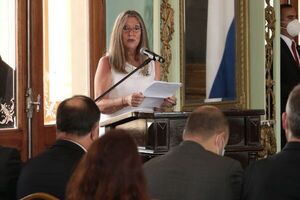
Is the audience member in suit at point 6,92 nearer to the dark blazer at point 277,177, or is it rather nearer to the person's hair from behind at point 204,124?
the person's hair from behind at point 204,124

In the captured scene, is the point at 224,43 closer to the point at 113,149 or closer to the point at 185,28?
the point at 185,28

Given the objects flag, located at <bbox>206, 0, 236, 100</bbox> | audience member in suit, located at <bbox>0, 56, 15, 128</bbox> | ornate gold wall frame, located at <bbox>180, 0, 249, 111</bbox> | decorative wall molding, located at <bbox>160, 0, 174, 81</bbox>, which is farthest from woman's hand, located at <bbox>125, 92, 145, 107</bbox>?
audience member in suit, located at <bbox>0, 56, 15, 128</bbox>

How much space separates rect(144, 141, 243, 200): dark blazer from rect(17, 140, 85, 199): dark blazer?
31 cm

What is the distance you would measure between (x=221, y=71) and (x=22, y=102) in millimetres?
1591

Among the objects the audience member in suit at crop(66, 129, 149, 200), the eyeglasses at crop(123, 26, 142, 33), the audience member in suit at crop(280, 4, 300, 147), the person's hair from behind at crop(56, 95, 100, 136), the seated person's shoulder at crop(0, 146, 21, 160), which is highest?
the eyeglasses at crop(123, 26, 142, 33)

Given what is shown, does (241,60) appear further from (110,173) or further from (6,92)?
(110,173)

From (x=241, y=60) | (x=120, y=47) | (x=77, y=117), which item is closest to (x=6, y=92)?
(x=120, y=47)

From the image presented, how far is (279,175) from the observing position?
2334 millimetres

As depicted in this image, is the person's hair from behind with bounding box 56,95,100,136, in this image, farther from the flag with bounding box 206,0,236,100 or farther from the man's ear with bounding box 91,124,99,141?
the flag with bounding box 206,0,236,100

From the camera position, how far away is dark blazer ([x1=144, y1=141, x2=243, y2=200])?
2396mm

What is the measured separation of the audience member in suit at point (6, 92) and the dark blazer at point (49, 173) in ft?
9.23

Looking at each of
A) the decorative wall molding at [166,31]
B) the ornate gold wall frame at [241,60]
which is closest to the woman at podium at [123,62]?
the decorative wall molding at [166,31]

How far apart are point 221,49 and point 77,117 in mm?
2708

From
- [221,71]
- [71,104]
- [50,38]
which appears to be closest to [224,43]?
[221,71]
